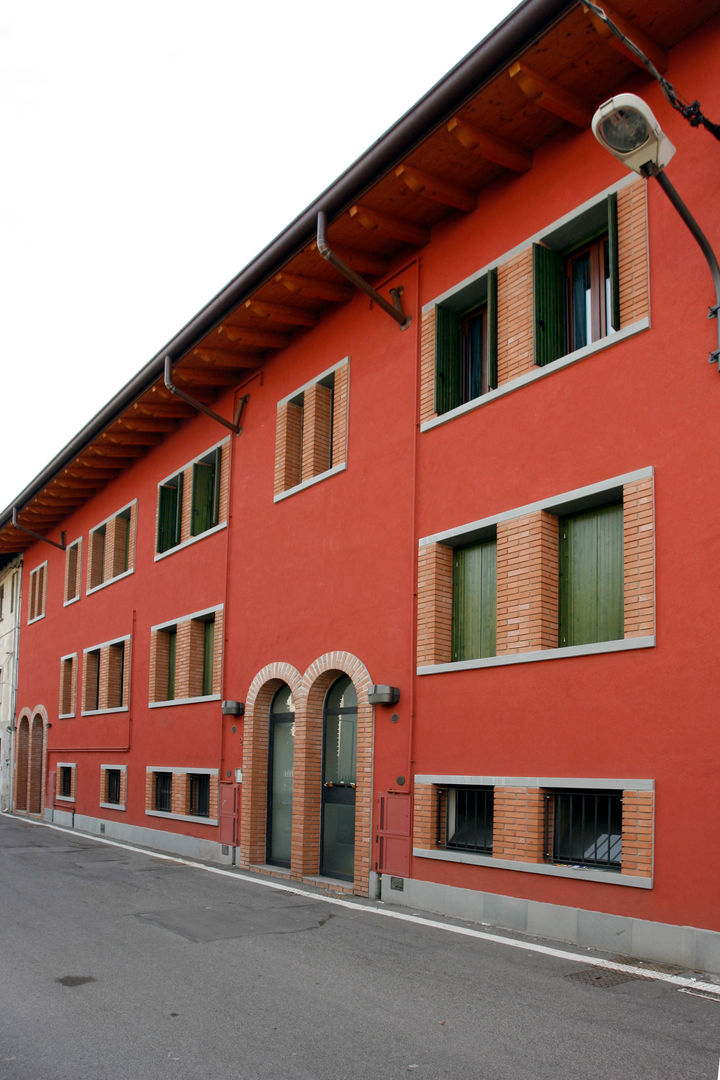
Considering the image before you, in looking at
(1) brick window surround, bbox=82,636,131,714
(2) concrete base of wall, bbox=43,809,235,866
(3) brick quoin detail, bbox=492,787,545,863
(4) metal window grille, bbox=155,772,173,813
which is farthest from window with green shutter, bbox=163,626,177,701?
(3) brick quoin detail, bbox=492,787,545,863

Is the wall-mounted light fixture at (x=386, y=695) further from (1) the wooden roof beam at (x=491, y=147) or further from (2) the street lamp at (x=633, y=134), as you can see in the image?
(2) the street lamp at (x=633, y=134)

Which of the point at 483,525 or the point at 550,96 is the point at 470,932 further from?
the point at 550,96

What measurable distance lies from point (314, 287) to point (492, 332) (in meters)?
3.72

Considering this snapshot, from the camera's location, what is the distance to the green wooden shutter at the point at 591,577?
985cm

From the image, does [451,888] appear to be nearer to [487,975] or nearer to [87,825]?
[487,975]

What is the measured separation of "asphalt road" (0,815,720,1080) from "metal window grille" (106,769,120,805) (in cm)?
1150

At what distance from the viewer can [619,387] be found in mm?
9742

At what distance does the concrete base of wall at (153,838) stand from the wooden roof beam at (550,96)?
11508 mm

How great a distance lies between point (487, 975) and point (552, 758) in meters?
2.55

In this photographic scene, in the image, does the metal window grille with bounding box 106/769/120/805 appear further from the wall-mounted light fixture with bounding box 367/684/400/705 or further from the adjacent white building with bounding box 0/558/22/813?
the wall-mounted light fixture with bounding box 367/684/400/705

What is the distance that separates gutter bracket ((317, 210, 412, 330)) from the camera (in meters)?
12.4

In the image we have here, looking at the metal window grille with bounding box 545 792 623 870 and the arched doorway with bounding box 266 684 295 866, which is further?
the arched doorway with bounding box 266 684 295 866

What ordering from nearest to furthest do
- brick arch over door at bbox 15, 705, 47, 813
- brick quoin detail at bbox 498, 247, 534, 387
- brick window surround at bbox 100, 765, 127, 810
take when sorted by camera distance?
1. brick quoin detail at bbox 498, 247, 534, 387
2. brick window surround at bbox 100, 765, 127, 810
3. brick arch over door at bbox 15, 705, 47, 813

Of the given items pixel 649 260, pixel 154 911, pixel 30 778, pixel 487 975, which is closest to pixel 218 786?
pixel 154 911
